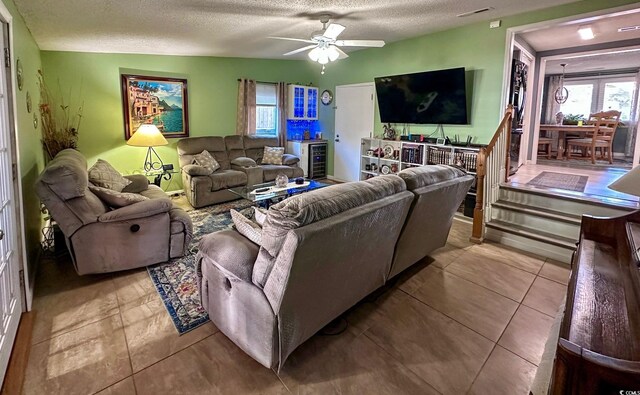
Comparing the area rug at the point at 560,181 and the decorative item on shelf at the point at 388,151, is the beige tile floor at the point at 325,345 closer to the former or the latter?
the area rug at the point at 560,181

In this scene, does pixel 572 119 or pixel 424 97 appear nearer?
pixel 424 97

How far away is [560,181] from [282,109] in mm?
5104

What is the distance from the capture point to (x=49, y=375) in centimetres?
184

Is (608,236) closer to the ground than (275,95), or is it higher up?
closer to the ground

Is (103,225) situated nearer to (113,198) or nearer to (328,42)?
(113,198)

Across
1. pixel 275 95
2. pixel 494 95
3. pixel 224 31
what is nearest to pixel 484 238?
pixel 494 95

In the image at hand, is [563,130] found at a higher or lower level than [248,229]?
higher

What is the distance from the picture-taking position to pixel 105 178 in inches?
143

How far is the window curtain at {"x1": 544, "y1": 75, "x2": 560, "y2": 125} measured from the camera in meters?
8.63

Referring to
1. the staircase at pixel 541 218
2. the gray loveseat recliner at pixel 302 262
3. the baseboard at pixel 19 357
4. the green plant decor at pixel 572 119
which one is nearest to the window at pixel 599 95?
the green plant decor at pixel 572 119

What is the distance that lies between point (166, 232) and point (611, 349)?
314 cm

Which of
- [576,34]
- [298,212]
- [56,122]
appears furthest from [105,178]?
[576,34]

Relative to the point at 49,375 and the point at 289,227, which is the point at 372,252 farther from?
the point at 49,375

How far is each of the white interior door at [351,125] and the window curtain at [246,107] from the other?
178 cm
